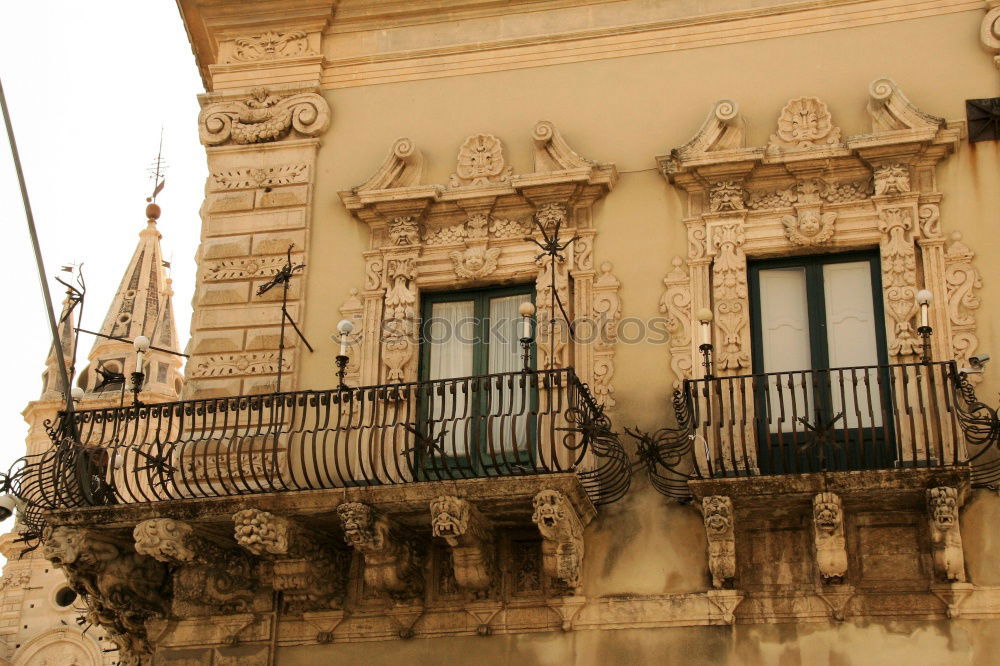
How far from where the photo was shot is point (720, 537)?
11695mm

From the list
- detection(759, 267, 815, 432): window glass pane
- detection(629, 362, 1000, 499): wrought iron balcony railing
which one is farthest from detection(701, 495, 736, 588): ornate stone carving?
detection(759, 267, 815, 432): window glass pane

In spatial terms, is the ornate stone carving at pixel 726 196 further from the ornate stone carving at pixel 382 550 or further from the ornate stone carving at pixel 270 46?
the ornate stone carving at pixel 270 46

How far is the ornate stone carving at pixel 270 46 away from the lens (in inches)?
602

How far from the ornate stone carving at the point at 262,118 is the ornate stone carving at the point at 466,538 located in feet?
15.7

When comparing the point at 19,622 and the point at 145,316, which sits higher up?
the point at 145,316

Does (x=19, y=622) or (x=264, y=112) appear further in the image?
(x=19, y=622)

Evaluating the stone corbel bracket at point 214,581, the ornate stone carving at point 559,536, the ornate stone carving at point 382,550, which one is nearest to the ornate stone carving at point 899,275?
the ornate stone carving at point 559,536

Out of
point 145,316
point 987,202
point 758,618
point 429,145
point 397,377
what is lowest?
point 758,618

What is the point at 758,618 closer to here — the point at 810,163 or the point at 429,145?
the point at 810,163

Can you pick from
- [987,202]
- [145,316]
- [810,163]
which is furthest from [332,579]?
[145,316]

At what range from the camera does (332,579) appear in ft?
41.5

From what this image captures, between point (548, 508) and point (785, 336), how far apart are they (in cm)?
290

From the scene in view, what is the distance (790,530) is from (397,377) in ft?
12.2

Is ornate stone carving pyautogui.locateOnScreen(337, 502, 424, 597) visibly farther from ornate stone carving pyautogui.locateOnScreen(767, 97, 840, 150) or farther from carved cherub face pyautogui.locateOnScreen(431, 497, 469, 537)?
ornate stone carving pyautogui.locateOnScreen(767, 97, 840, 150)
